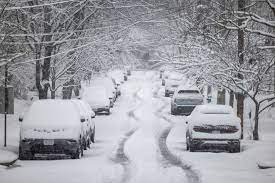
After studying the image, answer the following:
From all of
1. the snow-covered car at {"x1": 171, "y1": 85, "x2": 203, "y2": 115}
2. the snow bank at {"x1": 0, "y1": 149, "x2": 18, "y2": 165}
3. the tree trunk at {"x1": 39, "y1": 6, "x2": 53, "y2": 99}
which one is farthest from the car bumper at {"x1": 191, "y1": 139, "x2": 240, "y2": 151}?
the snow-covered car at {"x1": 171, "y1": 85, "x2": 203, "y2": 115}

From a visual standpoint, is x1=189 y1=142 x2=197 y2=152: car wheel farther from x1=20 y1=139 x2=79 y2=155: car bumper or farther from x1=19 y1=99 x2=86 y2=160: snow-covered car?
x1=20 y1=139 x2=79 y2=155: car bumper

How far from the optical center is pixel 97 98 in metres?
42.5

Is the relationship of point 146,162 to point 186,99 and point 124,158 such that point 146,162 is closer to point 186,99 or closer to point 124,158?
point 124,158

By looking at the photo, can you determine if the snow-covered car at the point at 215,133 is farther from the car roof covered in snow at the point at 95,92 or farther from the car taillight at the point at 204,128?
the car roof covered in snow at the point at 95,92

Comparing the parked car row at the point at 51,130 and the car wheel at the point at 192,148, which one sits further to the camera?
the car wheel at the point at 192,148

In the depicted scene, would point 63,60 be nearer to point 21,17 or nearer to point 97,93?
point 21,17

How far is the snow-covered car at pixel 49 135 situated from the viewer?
694 inches

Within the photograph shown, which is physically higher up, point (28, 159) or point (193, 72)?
point (193, 72)

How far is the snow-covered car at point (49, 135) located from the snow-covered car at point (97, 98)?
22891mm

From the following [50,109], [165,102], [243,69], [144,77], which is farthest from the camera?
[144,77]

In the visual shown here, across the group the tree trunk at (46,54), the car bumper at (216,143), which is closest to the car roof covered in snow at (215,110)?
the car bumper at (216,143)

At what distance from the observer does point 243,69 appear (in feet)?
77.4

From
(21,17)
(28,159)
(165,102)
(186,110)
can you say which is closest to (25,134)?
(28,159)

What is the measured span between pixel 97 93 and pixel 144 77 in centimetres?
4981
